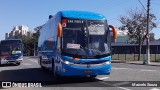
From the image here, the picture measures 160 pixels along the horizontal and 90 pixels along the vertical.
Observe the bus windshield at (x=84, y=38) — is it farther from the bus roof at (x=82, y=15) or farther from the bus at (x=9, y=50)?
the bus at (x=9, y=50)

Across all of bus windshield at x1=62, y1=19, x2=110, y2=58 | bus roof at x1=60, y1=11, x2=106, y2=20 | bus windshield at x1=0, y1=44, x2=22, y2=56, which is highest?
bus roof at x1=60, y1=11, x2=106, y2=20

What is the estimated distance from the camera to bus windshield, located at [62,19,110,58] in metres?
15.4

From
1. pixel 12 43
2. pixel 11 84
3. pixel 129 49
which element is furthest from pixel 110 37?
pixel 129 49

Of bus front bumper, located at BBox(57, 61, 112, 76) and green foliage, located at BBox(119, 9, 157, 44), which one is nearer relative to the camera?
bus front bumper, located at BBox(57, 61, 112, 76)

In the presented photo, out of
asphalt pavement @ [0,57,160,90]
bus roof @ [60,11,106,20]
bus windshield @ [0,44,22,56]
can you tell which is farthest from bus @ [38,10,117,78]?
bus windshield @ [0,44,22,56]

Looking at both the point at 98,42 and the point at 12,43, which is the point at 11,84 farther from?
the point at 12,43

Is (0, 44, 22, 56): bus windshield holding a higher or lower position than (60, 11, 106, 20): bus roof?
lower

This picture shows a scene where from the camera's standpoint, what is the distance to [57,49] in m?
16.2

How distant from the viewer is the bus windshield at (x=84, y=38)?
608 inches

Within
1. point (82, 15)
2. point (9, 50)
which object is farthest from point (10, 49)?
point (82, 15)

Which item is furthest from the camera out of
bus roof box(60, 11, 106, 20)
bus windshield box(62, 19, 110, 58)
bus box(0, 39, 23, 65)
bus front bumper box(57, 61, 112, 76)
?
bus box(0, 39, 23, 65)

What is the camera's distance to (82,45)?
15531mm

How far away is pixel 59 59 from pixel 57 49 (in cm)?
65

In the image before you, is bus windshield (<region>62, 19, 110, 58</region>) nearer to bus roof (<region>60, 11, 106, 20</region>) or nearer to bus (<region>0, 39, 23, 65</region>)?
bus roof (<region>60, 11, 106, 20</region>)
